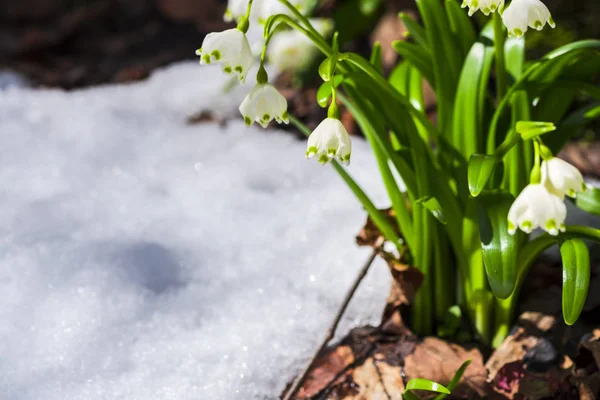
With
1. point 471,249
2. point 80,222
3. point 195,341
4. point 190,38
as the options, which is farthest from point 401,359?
point 190,38

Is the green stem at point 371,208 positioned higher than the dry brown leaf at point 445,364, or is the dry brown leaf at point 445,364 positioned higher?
the green stem at point 371,208

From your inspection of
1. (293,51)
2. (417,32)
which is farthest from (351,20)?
(417,32)

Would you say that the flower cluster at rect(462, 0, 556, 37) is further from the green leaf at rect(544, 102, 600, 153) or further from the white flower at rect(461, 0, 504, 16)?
the green leaf at rect(544, 102, 600, 153)

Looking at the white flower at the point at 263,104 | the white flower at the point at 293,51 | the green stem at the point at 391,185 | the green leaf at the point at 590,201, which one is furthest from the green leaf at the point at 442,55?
the white flower at the point at 293,51

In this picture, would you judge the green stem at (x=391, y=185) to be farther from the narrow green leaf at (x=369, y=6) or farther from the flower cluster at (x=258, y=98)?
the narrow green leaf at (x=369, y=6)

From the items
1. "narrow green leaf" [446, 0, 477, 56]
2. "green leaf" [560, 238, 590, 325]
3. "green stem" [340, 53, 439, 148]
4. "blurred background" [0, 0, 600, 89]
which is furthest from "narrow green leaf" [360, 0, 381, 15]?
"green leaf" [560, 238, 590, 325]

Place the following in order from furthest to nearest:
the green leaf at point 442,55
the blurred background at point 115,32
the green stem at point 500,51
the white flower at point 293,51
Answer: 1. the blurred background at point 115,32
2. the white flower at point 293,51
3. the green leaf at point 442,55
4. the green stem at point 500,51
